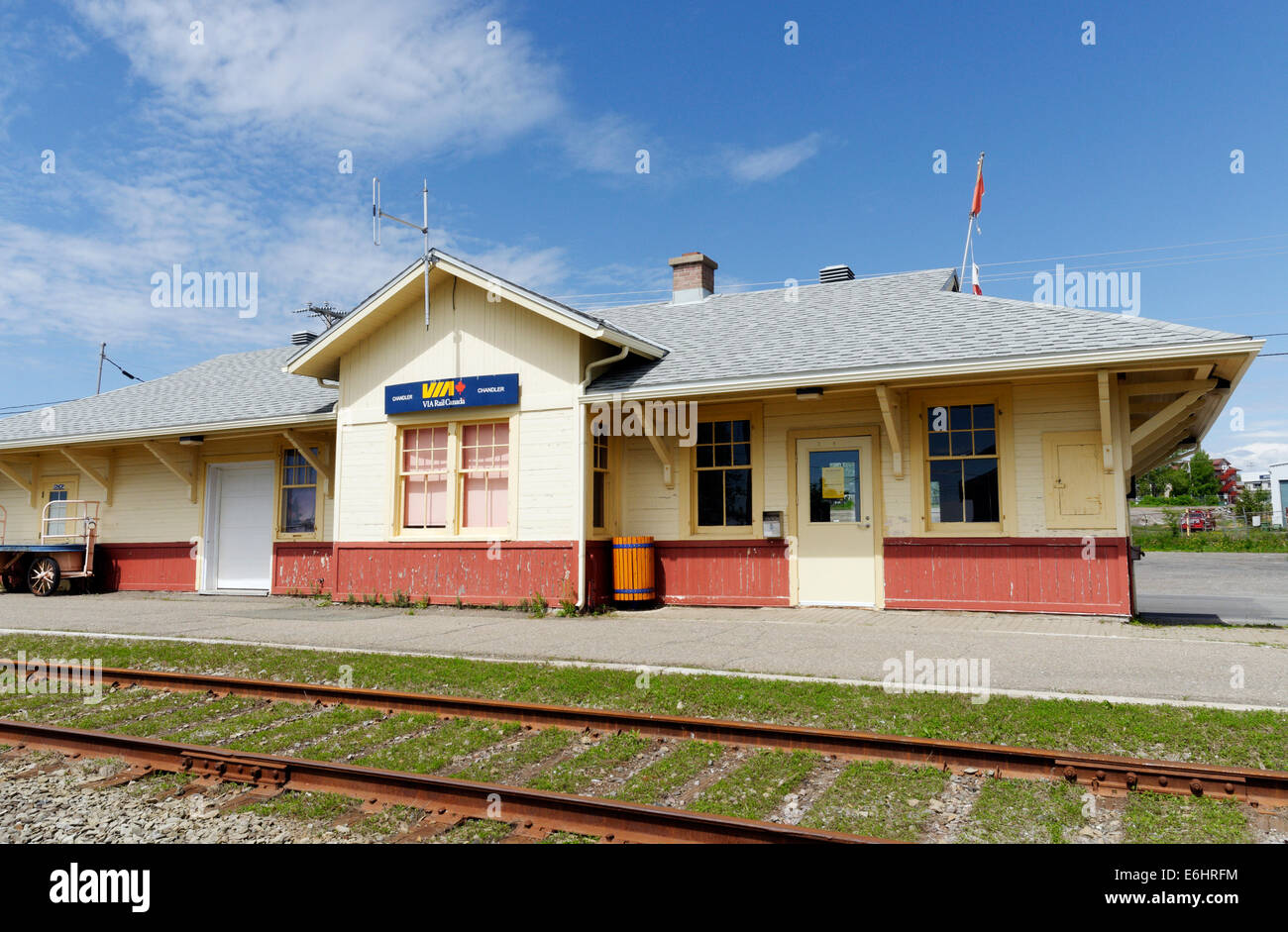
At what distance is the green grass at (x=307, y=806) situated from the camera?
4.65 meters

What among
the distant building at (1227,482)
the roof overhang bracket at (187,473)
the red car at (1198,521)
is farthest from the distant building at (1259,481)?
the roof overhang bracket at (187,473)

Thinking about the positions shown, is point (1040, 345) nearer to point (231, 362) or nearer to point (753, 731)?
point (753, 731)

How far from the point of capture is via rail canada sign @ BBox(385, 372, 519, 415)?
1347cm

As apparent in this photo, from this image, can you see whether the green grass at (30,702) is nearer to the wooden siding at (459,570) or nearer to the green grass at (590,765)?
the green grass at (590,765)

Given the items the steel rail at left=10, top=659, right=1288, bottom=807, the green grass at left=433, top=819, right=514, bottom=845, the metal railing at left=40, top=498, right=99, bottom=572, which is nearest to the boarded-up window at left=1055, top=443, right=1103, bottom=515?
the steel rail at left=10, top=659, right=1288, bottom=807

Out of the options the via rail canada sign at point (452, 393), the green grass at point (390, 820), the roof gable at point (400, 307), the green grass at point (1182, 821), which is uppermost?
the roof gable at point (400, 307)

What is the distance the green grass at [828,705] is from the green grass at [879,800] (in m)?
0.80

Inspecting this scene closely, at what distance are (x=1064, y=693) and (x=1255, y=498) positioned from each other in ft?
223

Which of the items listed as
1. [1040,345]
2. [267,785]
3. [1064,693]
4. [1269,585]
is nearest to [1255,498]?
[1269,585]

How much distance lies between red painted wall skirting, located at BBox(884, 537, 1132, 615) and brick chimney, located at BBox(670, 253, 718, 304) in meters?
7.70

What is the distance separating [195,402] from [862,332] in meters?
14.1

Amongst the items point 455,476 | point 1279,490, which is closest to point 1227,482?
point 1279,490
